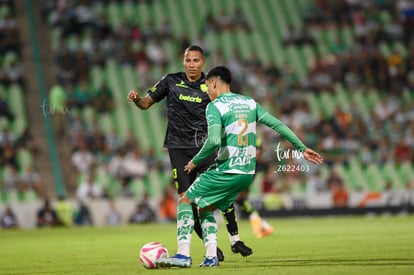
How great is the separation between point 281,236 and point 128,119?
47.7 ft

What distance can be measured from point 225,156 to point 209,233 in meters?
→ 1.01

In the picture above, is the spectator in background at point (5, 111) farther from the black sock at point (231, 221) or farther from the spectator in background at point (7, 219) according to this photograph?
the black sock at point (231, 221)

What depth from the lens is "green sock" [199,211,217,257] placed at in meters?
11.2

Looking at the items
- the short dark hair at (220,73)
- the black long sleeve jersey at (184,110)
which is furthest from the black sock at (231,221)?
the short dark hair at (220,73)

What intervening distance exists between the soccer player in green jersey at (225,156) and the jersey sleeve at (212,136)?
1cm

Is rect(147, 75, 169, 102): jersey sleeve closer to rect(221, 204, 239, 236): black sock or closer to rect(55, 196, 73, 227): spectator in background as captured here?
rect(221, 204, 239, 236): black sock

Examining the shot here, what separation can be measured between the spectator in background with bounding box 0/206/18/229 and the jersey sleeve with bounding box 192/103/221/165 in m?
17.5

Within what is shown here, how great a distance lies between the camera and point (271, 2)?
3894 cm

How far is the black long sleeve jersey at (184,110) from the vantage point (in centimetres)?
1248

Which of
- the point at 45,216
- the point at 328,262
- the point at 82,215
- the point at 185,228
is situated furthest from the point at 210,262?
the point at 82,215

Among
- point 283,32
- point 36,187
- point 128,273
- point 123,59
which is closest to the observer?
point 128,273

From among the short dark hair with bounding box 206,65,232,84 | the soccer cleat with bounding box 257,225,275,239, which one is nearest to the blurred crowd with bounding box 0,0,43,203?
the soccer cleat with bounding box 257,225,275,239

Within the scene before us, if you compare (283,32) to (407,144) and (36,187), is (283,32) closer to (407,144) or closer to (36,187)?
(407,144)

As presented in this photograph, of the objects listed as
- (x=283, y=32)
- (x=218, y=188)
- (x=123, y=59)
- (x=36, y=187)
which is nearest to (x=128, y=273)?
(x=218, y=188)
